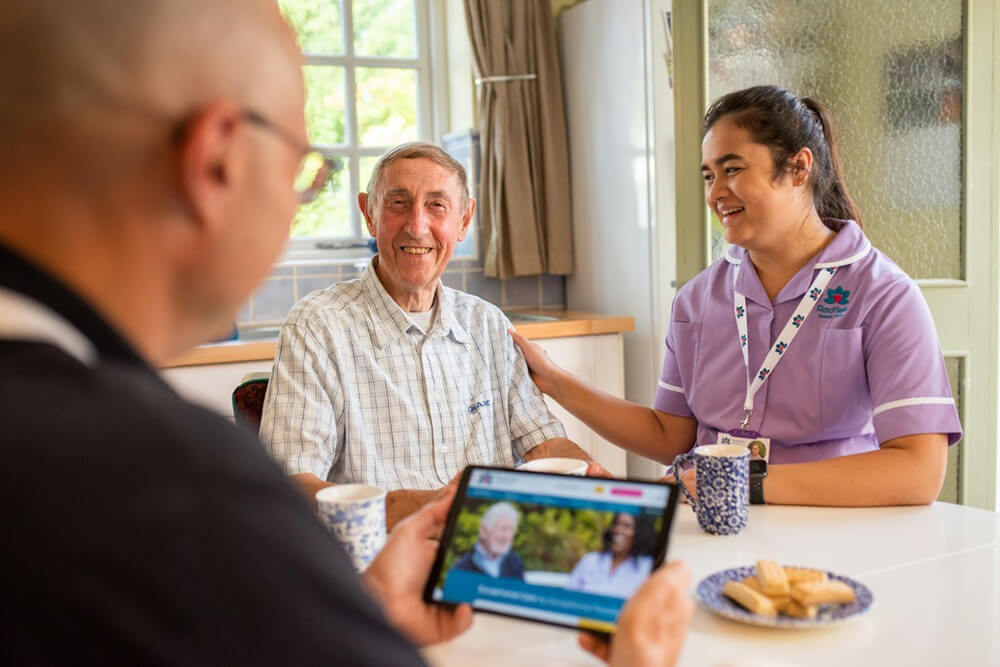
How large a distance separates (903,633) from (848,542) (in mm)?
313

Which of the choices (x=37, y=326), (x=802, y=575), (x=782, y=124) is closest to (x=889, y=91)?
(x=782, y=124)

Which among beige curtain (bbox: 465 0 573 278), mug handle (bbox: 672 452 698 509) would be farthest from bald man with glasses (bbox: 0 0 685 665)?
beige curtain (bbox: 465 0 573 278)

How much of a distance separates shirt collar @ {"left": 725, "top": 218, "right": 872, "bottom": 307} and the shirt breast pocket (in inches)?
4.8

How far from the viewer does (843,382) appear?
68.5 inches

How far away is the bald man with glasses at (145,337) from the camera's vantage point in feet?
1.25

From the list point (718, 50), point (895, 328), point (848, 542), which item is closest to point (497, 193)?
point (718, 50)

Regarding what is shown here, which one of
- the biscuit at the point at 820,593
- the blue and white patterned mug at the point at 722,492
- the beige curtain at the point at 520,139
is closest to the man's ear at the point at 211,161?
the biscuit at the point at 820,593

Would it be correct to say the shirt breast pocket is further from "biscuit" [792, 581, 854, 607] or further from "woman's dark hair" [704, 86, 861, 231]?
"biscuit" [792, 581, 854, 607]

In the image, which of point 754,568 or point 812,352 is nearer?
point 754,568

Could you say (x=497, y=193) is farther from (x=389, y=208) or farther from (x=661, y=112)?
(x=389, y=208)

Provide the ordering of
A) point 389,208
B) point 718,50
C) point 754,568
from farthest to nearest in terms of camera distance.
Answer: point 718,50, point 389,208, point 754,568

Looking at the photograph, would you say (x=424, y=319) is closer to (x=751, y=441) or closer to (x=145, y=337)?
(x=751, y=441)

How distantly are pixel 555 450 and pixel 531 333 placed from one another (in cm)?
105

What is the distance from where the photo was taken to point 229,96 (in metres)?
0.50
